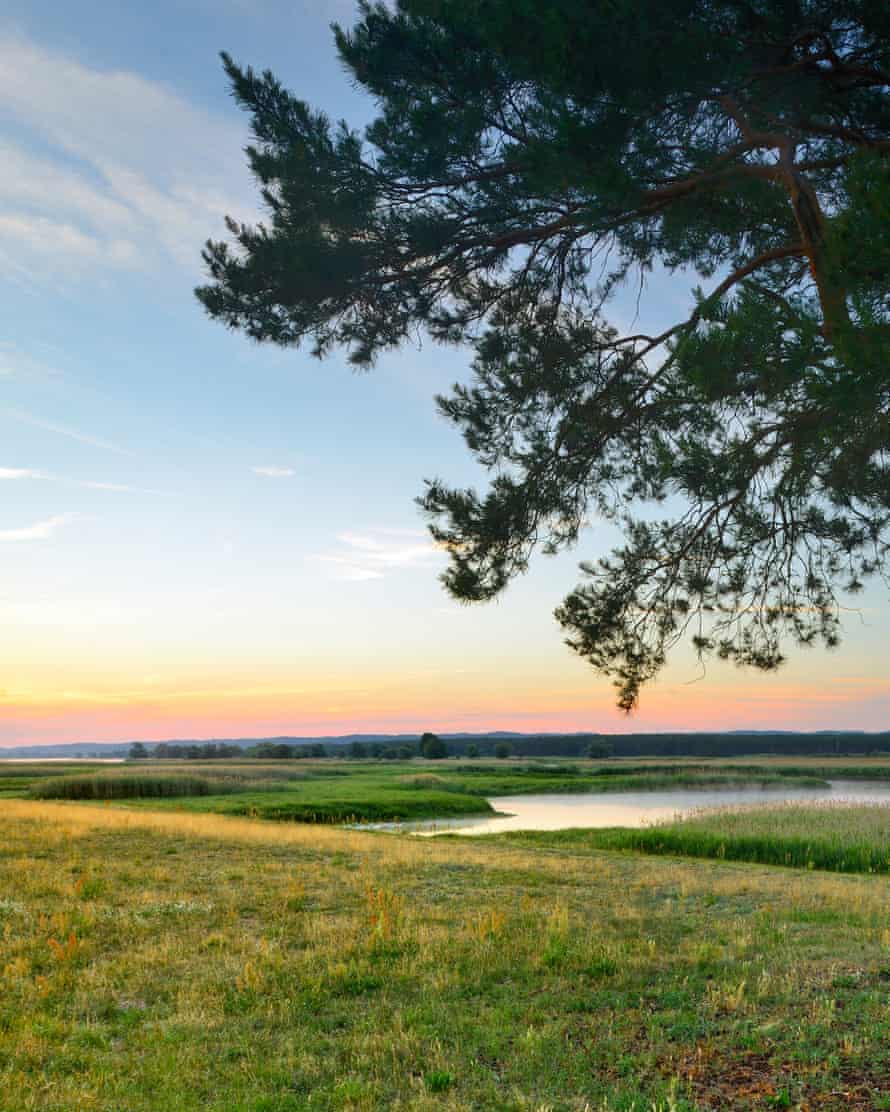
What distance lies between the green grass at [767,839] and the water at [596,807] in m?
4.23

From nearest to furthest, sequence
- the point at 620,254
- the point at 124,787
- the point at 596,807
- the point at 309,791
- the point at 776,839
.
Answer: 1. the point at 620,254
2. the point at 776,839
3. the point at 124,787
4. the point at 596,807
5. the point at 309,791

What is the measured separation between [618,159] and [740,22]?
60.7 inches

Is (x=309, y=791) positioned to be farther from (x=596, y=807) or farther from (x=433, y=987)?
(x=433, y=987)

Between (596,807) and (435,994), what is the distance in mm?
45005

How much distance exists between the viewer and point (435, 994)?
27.6ft

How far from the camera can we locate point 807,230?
9.14 m

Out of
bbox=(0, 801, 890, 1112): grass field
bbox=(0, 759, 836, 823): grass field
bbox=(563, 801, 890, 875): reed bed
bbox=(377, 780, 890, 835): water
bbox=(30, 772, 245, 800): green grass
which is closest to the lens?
bbox=(0, 801, 890, 1112): grass field

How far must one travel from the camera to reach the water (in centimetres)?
3731

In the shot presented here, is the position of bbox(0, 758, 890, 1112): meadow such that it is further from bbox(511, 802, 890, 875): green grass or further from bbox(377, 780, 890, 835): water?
Answer: bbox(377, 780, 890, 835): water

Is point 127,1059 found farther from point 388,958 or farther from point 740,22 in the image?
point 740,22

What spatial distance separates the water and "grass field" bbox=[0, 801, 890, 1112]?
19677 mm

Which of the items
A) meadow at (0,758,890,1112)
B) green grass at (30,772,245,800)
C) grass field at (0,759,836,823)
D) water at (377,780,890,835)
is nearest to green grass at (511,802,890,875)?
water at (377,780,890,835)

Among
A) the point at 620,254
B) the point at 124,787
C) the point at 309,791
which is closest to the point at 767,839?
the point at 620,254

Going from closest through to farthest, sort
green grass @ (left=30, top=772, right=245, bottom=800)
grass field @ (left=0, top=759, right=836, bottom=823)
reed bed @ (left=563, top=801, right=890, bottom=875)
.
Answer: reed bed @ (left=563, top=801, right=890, bottom=875) < grass field @ (left=0, top=759, right=836, bottom=823) < green grass @ (left=30, top=772, right=245, bottom=800)
